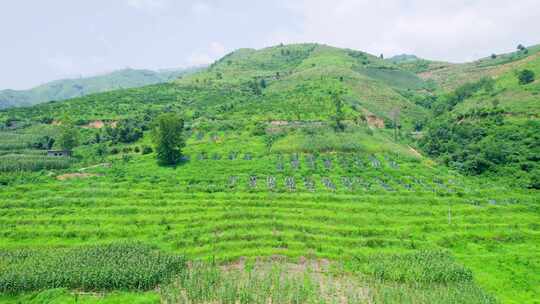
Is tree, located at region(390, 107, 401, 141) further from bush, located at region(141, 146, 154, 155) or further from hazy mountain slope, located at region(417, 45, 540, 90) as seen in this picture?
bush, located at region(141, 146, 154, 155)

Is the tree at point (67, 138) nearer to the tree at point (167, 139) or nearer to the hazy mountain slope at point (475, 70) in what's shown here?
the tree at point (167, 139)

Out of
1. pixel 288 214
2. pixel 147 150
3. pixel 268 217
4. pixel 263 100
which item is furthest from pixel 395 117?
pixel 147 150

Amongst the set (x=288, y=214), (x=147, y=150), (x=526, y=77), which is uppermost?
(x=526, y=77)

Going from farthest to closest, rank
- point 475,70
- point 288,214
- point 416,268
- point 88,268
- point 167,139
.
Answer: point 475,70 → point 167,139 → point 288,214 → point 416,268 → point 88,268

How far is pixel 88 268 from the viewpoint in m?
29.5

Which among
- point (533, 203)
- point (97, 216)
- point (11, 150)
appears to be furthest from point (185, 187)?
point (533, 203)

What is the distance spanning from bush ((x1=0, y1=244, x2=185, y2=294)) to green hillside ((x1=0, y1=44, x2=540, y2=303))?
13cm

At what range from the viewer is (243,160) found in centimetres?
6247

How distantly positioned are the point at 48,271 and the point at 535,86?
401ft

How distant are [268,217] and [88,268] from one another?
69.0 feet

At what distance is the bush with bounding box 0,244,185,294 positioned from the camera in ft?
92.7

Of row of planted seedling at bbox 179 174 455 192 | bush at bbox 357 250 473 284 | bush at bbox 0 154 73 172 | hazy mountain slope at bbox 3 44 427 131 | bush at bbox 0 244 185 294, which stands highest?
hazy mountain slope at bbox 3 44 427 131

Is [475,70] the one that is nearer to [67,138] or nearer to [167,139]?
[167,139]

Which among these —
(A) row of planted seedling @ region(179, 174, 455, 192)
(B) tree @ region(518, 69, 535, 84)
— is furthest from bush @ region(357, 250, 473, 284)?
(B) tree @ region(518, 69, 535, 84)
